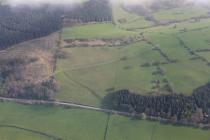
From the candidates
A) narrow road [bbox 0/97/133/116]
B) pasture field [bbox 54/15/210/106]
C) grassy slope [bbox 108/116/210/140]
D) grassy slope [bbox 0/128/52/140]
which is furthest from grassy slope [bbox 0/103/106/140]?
pasture field [bbox 54/15/210/106]

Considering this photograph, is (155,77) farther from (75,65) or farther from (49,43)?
(49,43)

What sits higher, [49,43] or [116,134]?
[49,43]

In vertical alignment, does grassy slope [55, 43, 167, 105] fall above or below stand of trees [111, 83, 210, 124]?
above

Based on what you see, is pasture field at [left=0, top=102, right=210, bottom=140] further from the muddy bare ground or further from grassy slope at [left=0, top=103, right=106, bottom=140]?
the muddy bare ground

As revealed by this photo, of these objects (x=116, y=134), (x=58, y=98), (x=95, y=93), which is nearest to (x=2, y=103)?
(x=58, y=98)

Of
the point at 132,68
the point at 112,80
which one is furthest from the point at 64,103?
the point at 132,68

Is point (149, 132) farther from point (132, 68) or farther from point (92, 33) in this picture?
point (92, 33)
